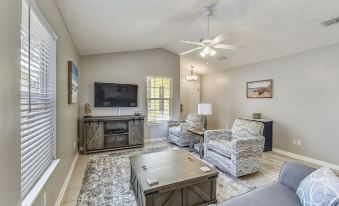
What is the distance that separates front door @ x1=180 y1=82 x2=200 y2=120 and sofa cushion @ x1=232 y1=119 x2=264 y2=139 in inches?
137

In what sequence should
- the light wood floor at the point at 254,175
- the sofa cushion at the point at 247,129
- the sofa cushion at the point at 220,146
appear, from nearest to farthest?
the light wood floor at the point at 254,175 → the sofa cushion at the point at 220,146 → the sofa cushion at the point at 247,129

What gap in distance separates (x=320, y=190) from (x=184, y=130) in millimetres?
3540

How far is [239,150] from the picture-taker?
291 centimetres

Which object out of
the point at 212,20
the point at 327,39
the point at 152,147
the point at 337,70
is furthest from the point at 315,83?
the point at 152,147

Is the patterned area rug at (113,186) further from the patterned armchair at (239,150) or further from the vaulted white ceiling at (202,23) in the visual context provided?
the vaulted white ceiling at (202,23)

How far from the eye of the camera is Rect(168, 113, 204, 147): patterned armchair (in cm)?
482

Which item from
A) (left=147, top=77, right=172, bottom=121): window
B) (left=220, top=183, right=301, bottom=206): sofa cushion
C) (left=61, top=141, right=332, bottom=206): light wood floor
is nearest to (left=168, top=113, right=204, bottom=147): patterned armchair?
(left=147, top=77, right=172, bottom=121): window

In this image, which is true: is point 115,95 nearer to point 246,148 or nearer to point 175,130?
point 175,130

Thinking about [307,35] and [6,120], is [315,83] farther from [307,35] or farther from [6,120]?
[6,120]

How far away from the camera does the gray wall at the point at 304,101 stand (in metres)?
3.50

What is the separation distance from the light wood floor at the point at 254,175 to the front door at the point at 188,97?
11.3ft

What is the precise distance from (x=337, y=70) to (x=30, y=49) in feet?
15.7

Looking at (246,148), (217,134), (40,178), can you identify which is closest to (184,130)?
(217,134)

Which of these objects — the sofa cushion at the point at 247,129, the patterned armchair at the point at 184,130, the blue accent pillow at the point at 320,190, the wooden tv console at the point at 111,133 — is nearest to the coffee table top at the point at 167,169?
the blue accent pillow at the point at 320,190
